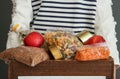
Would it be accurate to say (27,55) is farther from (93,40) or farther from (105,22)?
(105,22)

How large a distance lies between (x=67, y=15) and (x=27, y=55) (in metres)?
0.39

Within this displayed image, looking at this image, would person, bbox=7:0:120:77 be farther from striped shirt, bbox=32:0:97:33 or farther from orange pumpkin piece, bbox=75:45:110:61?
orange pumpkin piece, bbox=75:45:110:61

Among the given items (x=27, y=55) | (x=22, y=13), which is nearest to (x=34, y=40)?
(x=27, y=55)

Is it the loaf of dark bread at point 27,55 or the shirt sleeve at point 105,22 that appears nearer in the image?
the loaf of dark bread at point 27,55

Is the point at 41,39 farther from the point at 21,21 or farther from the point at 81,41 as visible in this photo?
the point at 21,21

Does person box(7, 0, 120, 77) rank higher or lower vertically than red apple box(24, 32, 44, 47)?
higher

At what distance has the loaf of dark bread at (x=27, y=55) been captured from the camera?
551mm

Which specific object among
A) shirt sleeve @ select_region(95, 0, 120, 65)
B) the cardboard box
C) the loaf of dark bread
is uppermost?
shirt sleeve @ select_region(95, 0, 120, 65)

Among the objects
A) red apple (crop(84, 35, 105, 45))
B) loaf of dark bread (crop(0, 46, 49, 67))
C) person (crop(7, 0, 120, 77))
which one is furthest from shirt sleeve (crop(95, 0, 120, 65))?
loaf of dark bread (crop(0, 46, 49, 67))

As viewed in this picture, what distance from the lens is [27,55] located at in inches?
22.0

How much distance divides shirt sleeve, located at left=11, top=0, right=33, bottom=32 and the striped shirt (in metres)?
0.03

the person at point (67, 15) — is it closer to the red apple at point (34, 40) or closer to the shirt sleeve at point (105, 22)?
the shirt sleeve at point (105, 22)

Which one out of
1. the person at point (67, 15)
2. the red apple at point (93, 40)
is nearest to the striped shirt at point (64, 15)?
the person at point (67, 15)

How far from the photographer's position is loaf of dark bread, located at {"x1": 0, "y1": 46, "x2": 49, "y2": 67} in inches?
21.7
